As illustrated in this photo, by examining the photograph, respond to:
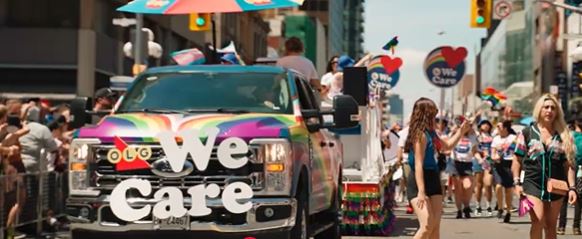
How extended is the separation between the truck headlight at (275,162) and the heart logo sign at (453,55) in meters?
12.3

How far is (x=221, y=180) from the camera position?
9594 mm

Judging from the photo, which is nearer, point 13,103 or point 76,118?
point 76,118

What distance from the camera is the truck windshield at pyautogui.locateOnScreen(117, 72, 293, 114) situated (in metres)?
10.6

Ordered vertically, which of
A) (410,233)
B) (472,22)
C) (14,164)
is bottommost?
(410,233)

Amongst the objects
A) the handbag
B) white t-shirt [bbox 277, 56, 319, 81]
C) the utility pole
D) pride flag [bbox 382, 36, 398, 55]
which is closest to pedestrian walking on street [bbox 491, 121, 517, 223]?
pride flag [bbox 382, 36, 398, 55]

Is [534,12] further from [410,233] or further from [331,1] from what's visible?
[410,233]

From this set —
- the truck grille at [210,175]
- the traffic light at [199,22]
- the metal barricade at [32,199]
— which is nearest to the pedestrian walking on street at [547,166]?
the truck grille at [210,175]

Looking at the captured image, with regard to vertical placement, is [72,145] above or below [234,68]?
below

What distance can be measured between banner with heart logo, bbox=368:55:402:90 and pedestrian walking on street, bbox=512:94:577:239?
12368 millimetres

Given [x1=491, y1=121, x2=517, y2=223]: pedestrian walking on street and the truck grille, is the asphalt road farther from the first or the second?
the truck grille

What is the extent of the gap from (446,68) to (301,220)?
40.1 ft

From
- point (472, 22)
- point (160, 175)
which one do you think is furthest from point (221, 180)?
point (472, 22)

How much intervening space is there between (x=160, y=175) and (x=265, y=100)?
1600mm

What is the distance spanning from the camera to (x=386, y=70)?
2400 cm
